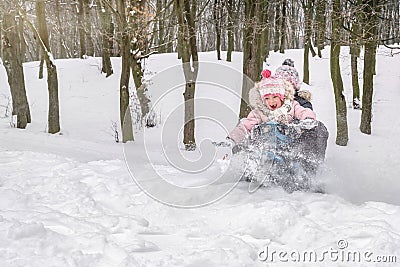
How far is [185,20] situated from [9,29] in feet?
15.3

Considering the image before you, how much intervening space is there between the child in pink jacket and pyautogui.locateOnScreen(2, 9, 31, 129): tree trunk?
7.81 meters

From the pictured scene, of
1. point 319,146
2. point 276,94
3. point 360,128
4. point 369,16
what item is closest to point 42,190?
point 276,94

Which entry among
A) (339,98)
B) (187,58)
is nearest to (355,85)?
(339,98)

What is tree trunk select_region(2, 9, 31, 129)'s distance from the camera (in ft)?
33.4

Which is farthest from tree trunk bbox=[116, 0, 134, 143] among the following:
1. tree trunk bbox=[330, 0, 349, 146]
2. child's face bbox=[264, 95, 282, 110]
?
tree trunk bbox=[330, 0, 349, 146]

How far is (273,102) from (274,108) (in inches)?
3.3

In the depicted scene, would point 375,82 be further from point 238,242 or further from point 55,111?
point 238,242

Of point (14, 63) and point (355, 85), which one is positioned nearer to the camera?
point (14, 63)

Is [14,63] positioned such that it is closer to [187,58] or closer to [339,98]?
[187,58]

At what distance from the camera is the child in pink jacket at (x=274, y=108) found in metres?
4.84

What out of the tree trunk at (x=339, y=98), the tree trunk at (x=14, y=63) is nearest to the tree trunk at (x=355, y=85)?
the tree trunk at (x=339, y=98)

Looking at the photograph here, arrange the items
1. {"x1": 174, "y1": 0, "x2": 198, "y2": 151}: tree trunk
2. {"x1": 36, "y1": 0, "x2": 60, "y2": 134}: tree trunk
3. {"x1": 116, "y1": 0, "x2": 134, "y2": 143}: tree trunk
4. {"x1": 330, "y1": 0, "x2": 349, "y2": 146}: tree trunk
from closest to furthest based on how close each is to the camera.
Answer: {"x1": 116, "y1": 0, "x2": 134, "y2": 143}: tree trunk
{"x1": 174, "y1": 0, "x2": 198, "y2": 151}: tree trunk
{"x1": 36, "y1": 0, "x2": 60, "y2": 134}: tree trunk
{"x1": 330, "y1": 0, "x2": 349, "y2": 146}: tree trunk

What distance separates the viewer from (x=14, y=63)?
10.5 m

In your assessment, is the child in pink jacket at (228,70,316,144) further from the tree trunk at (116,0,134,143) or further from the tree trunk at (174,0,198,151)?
the tree trunk at (116,0,134,143)
